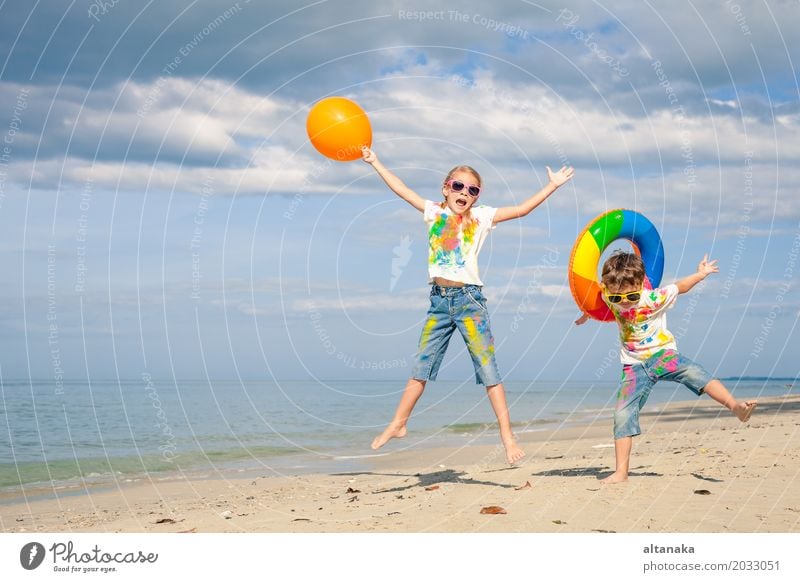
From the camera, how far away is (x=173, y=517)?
9.62 meters

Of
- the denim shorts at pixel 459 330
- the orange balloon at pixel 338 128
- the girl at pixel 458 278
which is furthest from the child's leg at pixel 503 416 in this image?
the orange balloon at pixel 338 128

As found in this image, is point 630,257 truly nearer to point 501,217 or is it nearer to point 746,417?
point 501,217

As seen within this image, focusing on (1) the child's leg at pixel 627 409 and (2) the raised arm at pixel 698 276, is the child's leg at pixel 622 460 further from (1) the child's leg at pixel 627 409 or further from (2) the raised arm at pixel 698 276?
(2) the raised arm at pixel 698 276

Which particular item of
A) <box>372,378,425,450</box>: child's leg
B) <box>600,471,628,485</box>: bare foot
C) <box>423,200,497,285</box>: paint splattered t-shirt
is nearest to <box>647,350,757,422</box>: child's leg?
<box>600,471,628,485</box>: bare foot

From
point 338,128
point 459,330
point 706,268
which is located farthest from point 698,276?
point 338,128

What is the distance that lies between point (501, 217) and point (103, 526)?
225 inches

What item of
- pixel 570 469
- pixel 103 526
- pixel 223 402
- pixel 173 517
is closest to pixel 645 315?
pixel 570 469

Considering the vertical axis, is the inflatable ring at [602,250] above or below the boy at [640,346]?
above

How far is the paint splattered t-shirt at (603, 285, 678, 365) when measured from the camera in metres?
8.67

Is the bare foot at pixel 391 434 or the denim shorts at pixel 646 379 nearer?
the denim shorts at pixel 646 379

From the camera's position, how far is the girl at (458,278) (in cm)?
892

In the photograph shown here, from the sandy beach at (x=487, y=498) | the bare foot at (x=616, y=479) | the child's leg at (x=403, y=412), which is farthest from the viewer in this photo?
the child's leg at (x=403, y=412)

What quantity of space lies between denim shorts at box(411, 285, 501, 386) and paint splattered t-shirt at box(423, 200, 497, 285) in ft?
0.52

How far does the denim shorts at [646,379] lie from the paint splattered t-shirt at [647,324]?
3.4 inches
